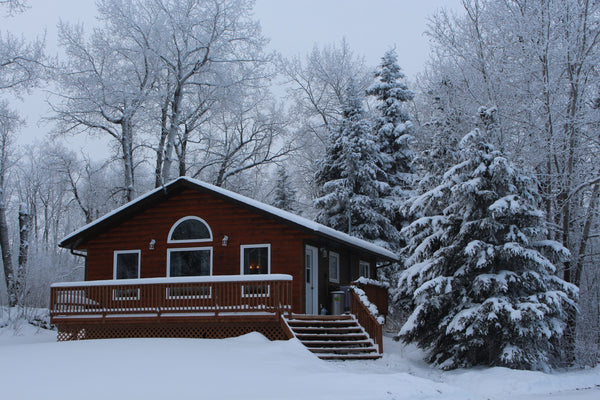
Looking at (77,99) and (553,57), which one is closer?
(553,57)

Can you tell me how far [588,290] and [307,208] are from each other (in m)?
23.1

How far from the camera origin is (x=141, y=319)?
15578 millimetres

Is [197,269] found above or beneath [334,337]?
above

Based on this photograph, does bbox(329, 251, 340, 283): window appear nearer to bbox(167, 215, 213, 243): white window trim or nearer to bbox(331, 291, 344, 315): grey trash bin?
bbox(331, 291, 344, 315): grey trash bin

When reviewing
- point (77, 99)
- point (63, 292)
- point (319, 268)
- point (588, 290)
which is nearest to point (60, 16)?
point (77, 99)

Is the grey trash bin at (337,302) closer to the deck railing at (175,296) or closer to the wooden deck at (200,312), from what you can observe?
the wooden deck at (200,312)

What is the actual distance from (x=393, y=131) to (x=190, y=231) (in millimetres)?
14088

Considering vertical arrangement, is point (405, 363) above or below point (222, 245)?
below

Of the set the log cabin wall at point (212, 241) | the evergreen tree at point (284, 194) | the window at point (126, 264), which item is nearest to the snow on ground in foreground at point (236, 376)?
the log cabin wall at point (212, 241)

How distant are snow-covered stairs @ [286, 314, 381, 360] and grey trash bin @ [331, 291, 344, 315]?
2.13 meters

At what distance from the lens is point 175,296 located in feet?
52.6

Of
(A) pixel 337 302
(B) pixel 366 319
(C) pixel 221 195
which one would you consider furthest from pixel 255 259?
(B) pixel 366 319

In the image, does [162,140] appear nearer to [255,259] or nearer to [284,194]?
[284,194]

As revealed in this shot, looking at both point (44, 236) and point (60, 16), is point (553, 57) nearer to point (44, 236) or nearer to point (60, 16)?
point (60, 16)
